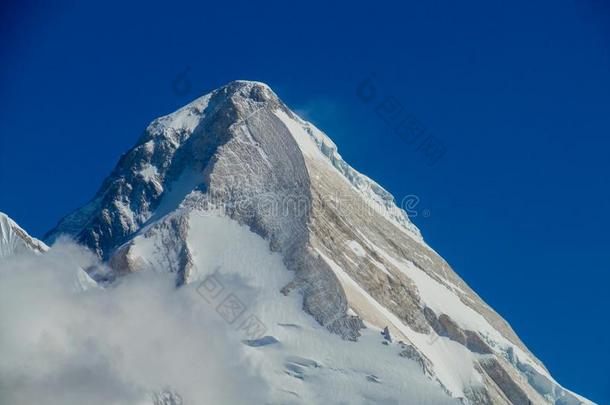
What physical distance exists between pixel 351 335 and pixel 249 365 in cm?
1580

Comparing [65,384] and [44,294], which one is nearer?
[65,384]

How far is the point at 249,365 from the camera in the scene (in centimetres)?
18900

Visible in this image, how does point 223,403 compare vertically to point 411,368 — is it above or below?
below

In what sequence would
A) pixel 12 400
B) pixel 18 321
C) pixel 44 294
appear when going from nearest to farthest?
pixel 12 400
pixel 18 321
pixel 44 294

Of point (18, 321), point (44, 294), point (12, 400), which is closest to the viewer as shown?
point (12, 400)

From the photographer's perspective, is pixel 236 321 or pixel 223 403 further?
pixel 236 321

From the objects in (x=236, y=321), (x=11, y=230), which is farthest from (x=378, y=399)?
(x=11, y=230)

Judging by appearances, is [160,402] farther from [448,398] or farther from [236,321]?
[448,398]

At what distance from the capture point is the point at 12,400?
16488 cm

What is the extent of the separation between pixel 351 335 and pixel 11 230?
44.9m

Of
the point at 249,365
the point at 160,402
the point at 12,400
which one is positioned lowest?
the point at 12,400

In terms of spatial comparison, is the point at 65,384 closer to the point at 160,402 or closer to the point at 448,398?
the point at 160,402

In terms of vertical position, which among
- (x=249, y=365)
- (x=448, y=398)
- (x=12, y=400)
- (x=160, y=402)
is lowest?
(x=12, y=400)

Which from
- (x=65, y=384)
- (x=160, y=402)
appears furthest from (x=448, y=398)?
(x=65, y=384)
